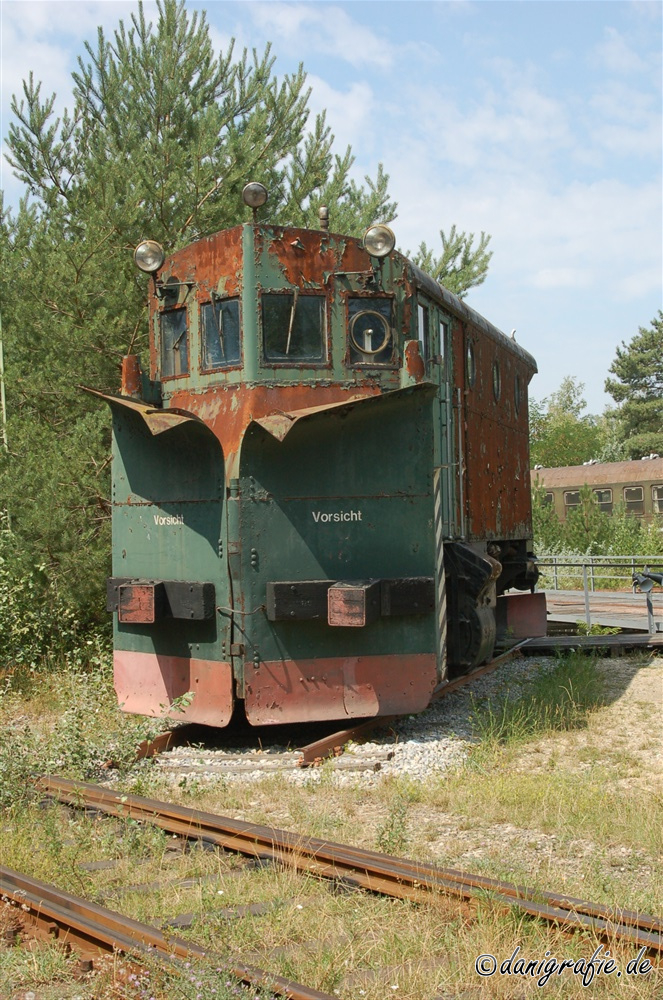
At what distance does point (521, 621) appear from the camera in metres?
13.0

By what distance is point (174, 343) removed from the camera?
8500 millimetres

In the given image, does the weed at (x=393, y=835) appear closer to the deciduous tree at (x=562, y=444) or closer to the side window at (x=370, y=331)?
the side window at (x=370, y=331)

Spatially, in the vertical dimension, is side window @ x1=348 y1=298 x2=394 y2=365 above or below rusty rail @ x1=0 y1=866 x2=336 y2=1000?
above

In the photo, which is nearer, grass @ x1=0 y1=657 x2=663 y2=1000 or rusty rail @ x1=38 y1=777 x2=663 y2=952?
grass @ x1=0 y1=657 x2=663 y2=1000

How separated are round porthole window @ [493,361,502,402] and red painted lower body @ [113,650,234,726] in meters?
5.49

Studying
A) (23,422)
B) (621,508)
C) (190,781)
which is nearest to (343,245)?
(190,781)

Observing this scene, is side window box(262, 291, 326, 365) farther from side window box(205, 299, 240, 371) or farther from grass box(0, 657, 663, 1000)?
grass box(0, 657, 663, 1000)

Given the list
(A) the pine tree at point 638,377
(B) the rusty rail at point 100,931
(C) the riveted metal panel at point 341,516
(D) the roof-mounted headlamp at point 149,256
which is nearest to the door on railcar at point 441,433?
(C) the riveted metal panel at point 341,516

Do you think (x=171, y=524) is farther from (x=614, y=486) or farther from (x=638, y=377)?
(x=638, y=377)

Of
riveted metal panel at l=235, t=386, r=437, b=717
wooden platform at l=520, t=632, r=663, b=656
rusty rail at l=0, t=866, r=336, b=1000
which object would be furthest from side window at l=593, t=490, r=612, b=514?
rusty rail at l=0, t=866, r=336, b=1000

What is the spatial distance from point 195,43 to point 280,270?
20.7 feet

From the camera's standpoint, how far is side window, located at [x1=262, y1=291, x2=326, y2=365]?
25.7 ft

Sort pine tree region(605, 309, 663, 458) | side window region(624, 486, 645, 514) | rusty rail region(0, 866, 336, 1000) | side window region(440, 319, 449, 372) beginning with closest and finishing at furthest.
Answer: rusty rail region(0, 866, 336, 1000)
side window region(440, 319, 449, 372)
side window region(624, 486, 645, 514)
pine tree region(605, 309, 663, 458)

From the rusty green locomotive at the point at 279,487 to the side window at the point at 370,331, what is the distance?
0.05ft
